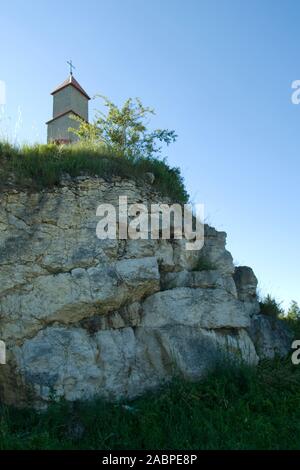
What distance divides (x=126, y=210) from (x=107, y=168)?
2.80 feet

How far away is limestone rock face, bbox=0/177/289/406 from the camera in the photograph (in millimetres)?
5828

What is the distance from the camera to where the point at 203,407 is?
5434 mm

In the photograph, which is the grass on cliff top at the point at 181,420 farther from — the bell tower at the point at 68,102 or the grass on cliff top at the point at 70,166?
the bell tower at the point at 68,102

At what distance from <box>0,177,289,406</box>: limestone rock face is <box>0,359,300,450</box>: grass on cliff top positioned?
352mm

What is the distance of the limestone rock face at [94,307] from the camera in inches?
229

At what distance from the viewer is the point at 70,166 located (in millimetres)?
6949

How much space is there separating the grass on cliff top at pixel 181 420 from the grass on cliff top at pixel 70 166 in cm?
330

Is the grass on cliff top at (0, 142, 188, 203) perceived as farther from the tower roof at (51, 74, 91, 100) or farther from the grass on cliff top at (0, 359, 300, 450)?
the tower roof at (51, 74, 91, 100)

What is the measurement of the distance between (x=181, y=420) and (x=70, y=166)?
420 cm

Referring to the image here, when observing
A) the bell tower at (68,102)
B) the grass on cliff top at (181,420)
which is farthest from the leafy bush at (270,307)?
the bell tower at (68,102)

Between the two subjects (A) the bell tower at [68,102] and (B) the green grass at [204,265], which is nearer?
(B) the green grass at [204,265]

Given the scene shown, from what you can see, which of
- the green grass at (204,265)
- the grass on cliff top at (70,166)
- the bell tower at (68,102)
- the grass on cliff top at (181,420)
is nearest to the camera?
the grass on cliff top at (181,420)

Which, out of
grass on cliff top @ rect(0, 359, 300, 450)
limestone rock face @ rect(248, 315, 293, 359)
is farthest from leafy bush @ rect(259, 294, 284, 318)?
grass on cliff top @ rect(0, 359, 300, 450)

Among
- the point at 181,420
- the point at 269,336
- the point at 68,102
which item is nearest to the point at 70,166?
the point at 181,420
